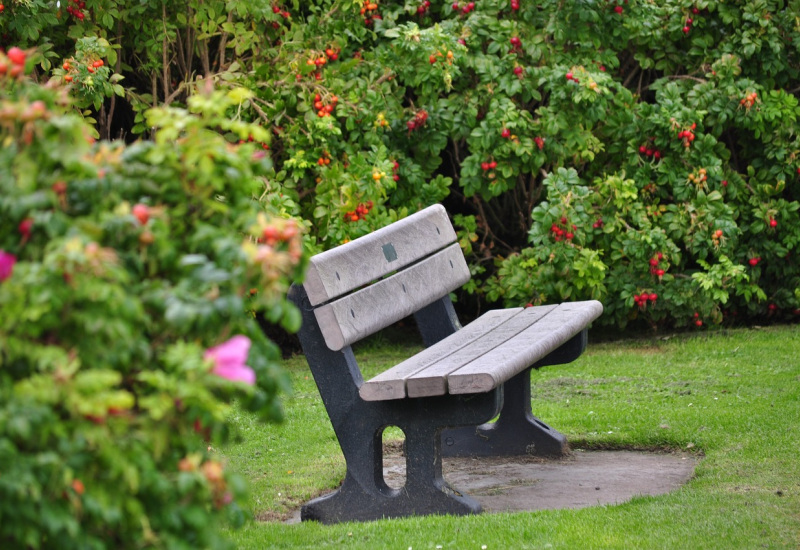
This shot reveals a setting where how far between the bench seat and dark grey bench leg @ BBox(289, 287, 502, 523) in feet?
0.47

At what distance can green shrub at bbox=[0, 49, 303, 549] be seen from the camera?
1.65m

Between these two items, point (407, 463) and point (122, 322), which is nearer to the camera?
point (122, 322)

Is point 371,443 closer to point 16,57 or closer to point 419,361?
point 419,361

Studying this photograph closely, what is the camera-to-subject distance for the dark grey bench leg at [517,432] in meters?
4.73

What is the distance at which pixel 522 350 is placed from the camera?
376 cm

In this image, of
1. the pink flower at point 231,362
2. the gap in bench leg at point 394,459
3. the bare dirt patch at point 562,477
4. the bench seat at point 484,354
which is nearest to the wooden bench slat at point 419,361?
the bench seat at point 484,354

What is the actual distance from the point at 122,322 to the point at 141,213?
8.4 inches

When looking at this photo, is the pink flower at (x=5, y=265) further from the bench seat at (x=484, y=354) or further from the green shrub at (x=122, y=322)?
the bench seat at (x=484, y=354)

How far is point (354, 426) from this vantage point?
12.5 ft

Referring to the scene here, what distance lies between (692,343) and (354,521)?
3.99m

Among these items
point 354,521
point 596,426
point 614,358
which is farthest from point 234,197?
point 614,358

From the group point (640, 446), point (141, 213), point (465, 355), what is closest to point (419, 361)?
point (465, 355)

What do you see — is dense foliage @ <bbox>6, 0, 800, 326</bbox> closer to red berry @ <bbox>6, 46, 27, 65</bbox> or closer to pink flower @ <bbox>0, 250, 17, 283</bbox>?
red berry @ <bbox>6, 46, 27, 65</bbox>

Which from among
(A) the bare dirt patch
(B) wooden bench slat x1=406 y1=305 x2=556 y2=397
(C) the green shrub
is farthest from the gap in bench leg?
(C) the green shrub
